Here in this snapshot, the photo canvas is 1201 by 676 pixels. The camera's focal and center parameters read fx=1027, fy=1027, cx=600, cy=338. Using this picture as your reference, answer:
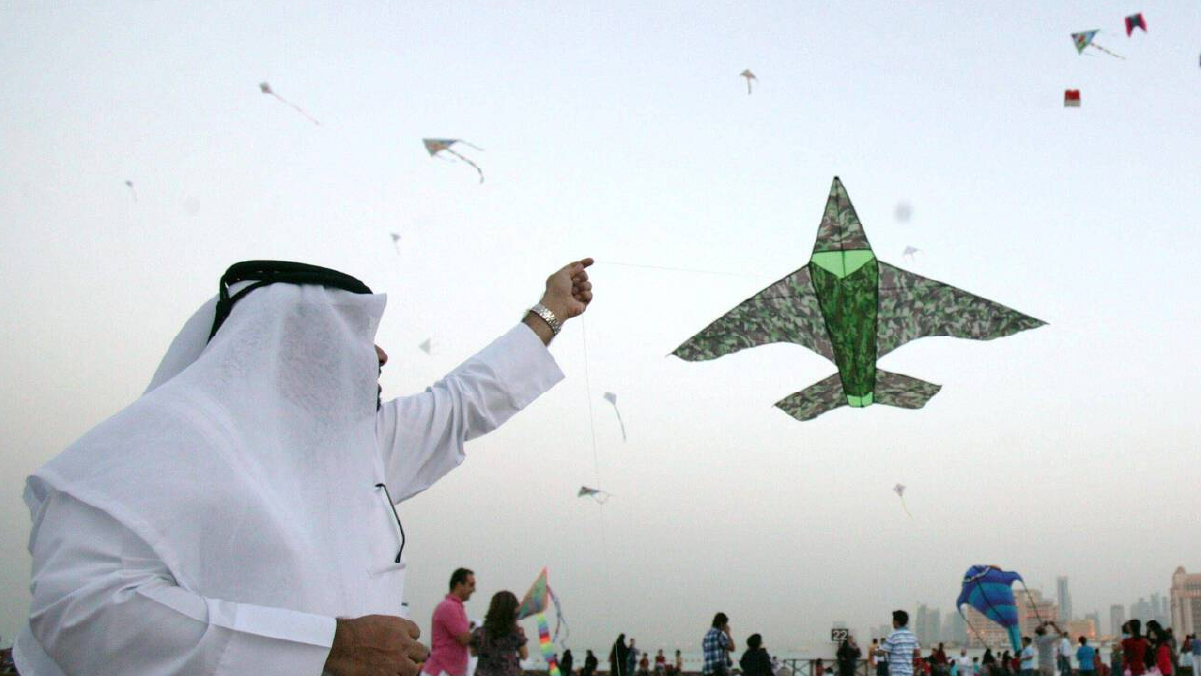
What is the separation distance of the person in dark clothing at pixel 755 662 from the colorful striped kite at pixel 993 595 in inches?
237

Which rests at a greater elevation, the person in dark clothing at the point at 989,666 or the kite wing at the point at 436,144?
the kite wing at the point at 436,144

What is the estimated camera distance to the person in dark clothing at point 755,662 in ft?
36.2

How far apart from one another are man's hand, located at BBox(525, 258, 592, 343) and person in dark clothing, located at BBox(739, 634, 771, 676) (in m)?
9.44

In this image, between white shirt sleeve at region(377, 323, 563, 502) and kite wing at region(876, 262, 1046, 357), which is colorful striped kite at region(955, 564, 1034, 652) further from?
white shirt sleeve at region(377, 323, 563, 502)

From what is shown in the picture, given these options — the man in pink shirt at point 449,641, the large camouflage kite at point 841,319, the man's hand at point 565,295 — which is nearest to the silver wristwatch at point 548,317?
the man's hand at point 565,295

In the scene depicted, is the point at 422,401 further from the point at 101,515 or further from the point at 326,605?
the point at 101,515

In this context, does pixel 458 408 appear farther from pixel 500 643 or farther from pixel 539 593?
pixel 539 593

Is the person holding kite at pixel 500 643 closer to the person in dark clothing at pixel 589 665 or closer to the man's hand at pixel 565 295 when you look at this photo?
the man's hand at pixel 565 295

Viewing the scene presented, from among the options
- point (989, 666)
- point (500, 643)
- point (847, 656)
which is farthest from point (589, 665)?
point (500, 643)

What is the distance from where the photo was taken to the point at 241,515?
53.5 inches

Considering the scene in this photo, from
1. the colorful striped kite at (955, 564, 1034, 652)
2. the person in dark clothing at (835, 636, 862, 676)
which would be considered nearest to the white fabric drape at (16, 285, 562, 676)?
the person in dark clothing at (835, 636, 862, 676)

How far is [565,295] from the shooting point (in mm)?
2391

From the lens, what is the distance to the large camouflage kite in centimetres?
666

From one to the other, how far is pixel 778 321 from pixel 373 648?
5.76 metres
